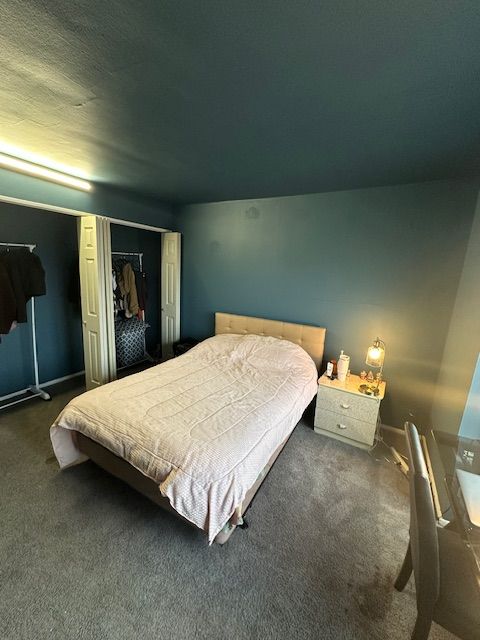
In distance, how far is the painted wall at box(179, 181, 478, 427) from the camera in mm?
2400

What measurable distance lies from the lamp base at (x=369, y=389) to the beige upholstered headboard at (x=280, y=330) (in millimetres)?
536

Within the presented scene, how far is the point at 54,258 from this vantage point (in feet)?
10.7

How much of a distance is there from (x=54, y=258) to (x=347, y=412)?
3807mm

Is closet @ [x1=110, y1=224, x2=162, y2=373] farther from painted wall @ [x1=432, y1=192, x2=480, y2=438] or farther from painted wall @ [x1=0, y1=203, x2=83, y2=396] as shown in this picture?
painted wall @ [x1=432, y1=192, x2=480, y2=438]

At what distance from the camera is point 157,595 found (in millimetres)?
1305

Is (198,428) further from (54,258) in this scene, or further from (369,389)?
(54,258)

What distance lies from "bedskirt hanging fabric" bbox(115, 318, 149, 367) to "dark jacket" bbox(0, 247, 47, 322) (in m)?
1.16

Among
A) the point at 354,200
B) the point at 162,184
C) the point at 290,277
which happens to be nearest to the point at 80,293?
the point at 162,184

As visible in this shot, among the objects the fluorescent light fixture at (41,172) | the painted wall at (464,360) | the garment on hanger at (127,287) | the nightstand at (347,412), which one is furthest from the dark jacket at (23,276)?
the painted wall at (464,360)

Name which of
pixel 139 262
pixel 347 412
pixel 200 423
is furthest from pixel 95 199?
pixel 347 412

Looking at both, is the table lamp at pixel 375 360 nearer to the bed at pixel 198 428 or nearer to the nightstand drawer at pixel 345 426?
the nightstand drawer at pixel 345 426

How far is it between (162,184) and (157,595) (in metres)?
3.32

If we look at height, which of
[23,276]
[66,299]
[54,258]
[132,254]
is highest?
[132,254]

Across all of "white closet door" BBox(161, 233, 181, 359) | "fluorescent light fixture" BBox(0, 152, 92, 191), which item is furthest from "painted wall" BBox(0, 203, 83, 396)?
"white closet door" BBox(161, 233, 181, 359)
